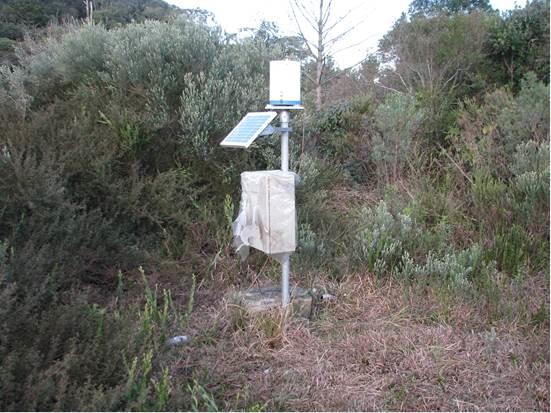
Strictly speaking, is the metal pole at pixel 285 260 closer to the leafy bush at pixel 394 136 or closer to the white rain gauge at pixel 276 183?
the white rain gauge at pixel 276 183

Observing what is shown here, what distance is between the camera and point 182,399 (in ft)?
7.38

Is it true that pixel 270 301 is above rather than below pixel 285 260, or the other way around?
below

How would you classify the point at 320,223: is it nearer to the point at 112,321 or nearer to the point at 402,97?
the point at 402,97

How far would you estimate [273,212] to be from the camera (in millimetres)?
3068

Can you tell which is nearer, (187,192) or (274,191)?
(274,191)

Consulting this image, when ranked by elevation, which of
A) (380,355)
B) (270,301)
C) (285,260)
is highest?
(285,260)

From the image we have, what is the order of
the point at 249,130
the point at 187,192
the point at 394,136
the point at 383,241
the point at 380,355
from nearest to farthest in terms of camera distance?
the point at 380,355
the point at 249,130
the point at 383,241
the point at 187,192
the point at 394,136

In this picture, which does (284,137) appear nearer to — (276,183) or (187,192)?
(276,183)

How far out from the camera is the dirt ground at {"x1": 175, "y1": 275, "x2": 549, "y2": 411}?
8.34 ft

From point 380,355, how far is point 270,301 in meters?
0.81

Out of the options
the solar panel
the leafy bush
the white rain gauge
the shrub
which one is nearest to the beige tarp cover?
the white rain gauge

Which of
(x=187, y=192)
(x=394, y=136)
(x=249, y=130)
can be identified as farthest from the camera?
(x=394, y=136)

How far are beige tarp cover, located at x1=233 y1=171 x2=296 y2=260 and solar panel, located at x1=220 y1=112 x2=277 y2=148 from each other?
0.25m

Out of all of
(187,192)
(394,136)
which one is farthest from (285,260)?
(394,136)
